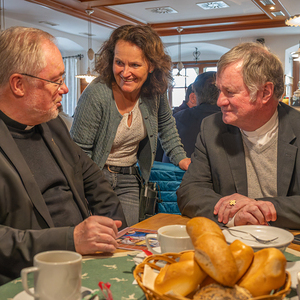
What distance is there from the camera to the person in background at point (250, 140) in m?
1.66

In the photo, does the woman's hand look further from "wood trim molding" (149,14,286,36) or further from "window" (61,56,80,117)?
"window" (61,56,80,117)

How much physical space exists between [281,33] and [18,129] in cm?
1016

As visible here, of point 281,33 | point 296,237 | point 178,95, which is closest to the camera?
point 296,237

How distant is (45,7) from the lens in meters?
7.90

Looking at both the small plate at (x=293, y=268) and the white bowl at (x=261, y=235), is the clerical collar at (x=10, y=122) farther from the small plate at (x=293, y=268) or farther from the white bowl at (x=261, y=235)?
the small plate at (x=293, y=268)

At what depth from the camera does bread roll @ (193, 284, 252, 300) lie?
59 centimetres

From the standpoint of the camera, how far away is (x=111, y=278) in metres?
0.88

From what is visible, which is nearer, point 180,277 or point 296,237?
point 180,277

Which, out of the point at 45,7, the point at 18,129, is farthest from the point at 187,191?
the point at 45,7

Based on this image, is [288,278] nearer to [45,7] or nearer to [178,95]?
[45,7]

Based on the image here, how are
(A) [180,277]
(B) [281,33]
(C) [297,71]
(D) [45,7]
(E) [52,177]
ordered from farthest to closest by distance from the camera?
(C) [297,71]
(B) [281,33]
(D) [45,7]
(E) [52,177]
(A) [180,277]

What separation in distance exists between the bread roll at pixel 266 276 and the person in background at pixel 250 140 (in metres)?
0.93

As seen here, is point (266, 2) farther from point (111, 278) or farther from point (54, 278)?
point (54, 278)

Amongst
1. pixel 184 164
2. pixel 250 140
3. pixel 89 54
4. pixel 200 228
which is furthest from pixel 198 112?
pixel 89 54
